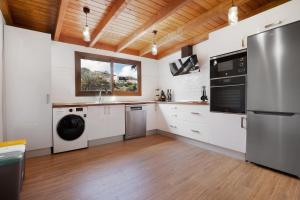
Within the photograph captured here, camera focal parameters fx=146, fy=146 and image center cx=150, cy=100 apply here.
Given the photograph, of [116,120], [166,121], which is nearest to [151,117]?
[166,121]

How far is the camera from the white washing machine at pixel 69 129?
2.63 m

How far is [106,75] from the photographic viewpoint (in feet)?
12.6

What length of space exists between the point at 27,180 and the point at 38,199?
0.52m

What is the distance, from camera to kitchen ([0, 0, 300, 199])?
68.0 inches

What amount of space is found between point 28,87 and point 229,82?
10.8 ft

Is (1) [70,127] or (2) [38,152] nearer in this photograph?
(2) [38,152]

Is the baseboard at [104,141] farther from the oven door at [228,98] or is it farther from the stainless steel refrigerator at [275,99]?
→ the stainless steel refrigerator at [275,99]

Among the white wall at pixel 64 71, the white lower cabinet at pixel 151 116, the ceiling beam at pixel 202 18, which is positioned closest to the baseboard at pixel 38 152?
the white wall at pixel 64 71

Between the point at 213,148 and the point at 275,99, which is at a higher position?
the point at 275,99

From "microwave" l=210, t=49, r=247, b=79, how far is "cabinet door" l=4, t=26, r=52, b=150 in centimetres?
295

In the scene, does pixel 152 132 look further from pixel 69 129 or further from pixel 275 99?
pixel 275 99

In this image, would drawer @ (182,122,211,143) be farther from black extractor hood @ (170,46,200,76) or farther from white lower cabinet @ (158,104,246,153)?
black extractor hood @ (170,46,200,76)

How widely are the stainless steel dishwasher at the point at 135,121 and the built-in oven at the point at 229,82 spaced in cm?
169

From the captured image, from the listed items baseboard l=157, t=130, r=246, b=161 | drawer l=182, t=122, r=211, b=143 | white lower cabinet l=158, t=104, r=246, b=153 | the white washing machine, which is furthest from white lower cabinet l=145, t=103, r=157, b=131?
the white washing machine
